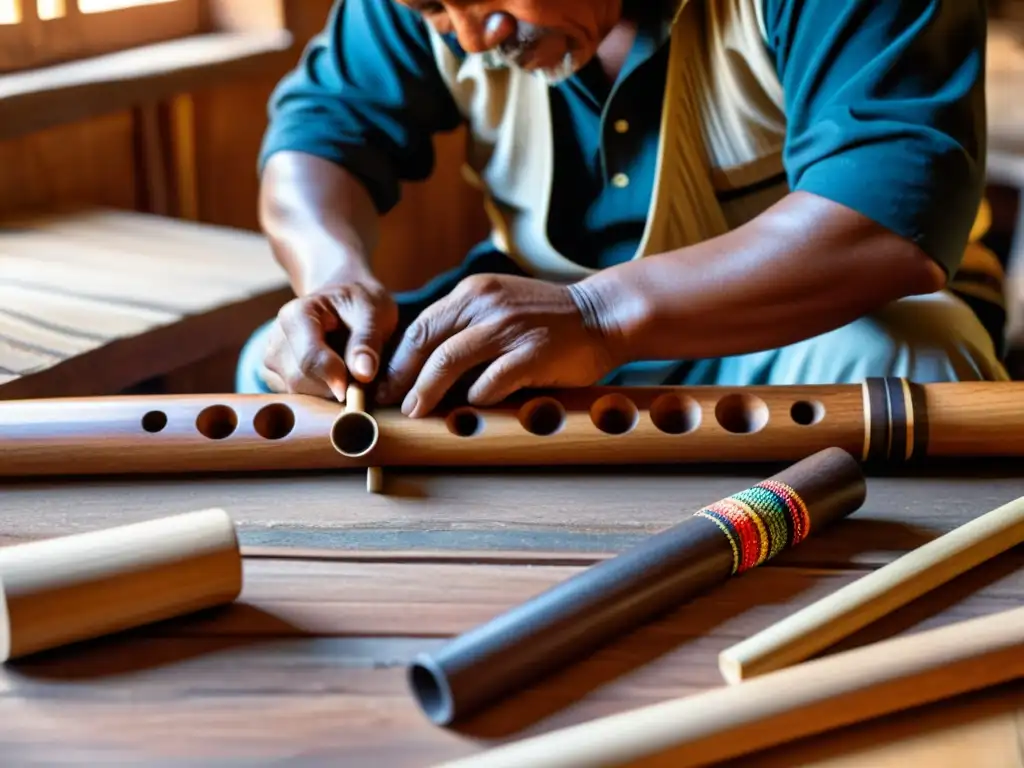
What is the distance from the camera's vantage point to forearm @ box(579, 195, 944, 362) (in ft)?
3.51

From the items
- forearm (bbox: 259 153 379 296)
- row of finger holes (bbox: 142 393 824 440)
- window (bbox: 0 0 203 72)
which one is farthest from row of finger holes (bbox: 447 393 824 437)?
window (bbox: 0 0 203 72)

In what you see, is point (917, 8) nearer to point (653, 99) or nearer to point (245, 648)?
point (653, 99)

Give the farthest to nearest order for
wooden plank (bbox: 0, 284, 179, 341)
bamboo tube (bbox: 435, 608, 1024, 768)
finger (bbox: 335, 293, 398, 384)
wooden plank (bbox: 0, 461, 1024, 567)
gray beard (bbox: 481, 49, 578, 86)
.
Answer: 1. wooden plank (bbox: 0, 284, 179, 341)
2. gray beard (bbox: 481, 49, 578, 86)
3. finger (bbox: 335, 293, 398, 384)
4. wooden plank (bbox: 0, 461, 1024, 567)
5. bamboo tube (bbox: 435, 608, 1024, 768)

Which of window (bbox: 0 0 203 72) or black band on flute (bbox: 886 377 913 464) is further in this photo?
window (bbox: 0 0 203 72)

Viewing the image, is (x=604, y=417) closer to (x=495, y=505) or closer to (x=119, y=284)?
(x=495, y=505)

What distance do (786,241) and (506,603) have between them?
457 millimetres

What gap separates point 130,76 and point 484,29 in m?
1.06

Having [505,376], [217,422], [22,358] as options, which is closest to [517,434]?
[505,376]

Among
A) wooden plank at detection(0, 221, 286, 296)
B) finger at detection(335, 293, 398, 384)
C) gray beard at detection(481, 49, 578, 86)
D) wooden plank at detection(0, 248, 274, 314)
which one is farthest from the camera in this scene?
wooden plank at detection(0, 221, 286, 296)

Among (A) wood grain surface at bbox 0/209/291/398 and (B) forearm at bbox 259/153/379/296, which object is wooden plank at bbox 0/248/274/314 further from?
(B) forearm at bbox 259/153/379/296

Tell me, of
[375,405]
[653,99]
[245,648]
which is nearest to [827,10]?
[653,99]

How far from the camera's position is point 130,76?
77.2 inches

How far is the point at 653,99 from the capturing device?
133cm

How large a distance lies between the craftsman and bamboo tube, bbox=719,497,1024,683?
0.91 ft
